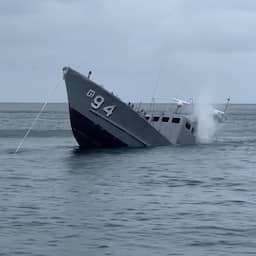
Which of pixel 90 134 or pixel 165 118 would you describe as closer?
pixel 90 134

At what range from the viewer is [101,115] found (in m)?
56.0

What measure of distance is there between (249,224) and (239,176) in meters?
15.8

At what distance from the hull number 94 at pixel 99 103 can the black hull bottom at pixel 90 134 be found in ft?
3.49

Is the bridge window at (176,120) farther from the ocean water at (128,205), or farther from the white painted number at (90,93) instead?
the white painted number at (90,93)

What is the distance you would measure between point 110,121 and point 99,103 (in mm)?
1327

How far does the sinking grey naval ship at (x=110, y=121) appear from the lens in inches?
2201

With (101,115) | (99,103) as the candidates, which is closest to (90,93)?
(99,103)

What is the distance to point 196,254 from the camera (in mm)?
23531

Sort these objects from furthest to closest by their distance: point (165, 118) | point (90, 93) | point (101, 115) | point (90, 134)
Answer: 1. point (165, 118)
2. point (90, 134)
3. point (101, 115)
4. point (90, 93)

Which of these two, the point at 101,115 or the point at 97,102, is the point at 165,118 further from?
the point at 97,102

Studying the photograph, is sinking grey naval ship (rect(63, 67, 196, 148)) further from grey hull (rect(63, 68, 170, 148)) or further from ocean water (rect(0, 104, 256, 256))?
ocean water (rect(0, 104, 256, 256))

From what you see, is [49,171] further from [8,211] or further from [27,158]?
[8,211]

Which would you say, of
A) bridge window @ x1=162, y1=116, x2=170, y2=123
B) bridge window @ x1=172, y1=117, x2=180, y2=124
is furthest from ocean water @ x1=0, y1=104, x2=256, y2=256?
bridge window @ x1=162, y1=116, x2=170, y2=123

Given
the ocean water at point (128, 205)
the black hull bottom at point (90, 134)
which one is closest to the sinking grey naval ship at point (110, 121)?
the black hull bottom at point (90, 134)
